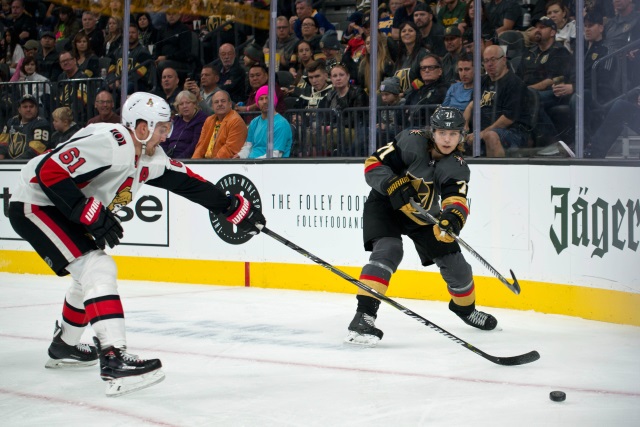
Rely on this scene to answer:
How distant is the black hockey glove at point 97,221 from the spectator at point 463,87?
123 inches

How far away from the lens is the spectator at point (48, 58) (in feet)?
27.6

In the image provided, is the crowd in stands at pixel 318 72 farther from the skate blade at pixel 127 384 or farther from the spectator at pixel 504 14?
the skate blade at pixel 127 384

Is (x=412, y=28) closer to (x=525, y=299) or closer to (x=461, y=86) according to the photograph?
(x=461, y=86)

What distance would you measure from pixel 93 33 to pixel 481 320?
4.65 m

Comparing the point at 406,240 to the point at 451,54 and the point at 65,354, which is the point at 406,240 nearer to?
the point at 451,54

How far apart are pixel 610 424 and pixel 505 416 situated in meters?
0.35

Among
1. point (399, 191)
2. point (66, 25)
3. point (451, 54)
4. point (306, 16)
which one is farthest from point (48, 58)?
point (399, 191)

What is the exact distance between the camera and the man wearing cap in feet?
27.1

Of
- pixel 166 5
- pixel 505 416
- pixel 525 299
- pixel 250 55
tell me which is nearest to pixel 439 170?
pixel 525 299

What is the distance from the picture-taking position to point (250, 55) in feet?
24.2

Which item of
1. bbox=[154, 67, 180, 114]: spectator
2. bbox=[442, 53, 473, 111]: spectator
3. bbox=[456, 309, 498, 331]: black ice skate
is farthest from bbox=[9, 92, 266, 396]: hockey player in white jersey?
bbox=[154, 67, 180, 114]: spectator

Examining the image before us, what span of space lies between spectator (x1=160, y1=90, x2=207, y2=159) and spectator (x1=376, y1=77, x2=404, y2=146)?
165cm

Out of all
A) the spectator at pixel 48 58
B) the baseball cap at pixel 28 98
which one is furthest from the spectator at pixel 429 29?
the baseball cap at pixel 28 98

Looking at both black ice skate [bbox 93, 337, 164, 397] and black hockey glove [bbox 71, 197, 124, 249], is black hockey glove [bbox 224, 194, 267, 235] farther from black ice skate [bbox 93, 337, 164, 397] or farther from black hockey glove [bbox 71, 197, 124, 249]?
black ice skate [bbox 93, 337, 164, 397]
